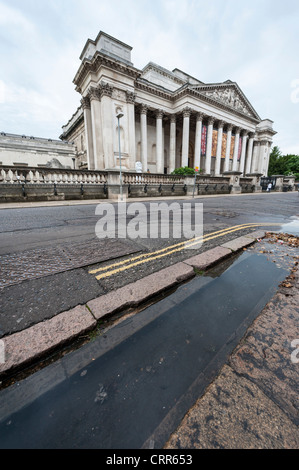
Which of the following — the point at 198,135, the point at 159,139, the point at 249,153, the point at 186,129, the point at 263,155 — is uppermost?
the point at 186,129

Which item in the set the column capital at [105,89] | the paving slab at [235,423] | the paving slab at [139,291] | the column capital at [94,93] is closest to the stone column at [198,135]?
the column capital at [105,89]

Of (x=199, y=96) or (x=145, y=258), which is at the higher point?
(x=199, y=96)

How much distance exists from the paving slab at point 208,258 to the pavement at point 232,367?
628 millimetres

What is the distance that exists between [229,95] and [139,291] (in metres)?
45.3

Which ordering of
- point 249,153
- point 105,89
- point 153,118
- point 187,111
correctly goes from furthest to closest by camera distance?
point 249,153
point 153,118
point 187,111
point 105,89

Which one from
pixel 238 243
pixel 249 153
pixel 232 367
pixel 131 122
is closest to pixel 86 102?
pixel 131 122

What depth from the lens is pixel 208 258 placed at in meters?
2.97

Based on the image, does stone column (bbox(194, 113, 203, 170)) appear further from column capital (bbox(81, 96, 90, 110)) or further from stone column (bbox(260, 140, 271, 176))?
stone column (bbox(260, 140, 271, 176))

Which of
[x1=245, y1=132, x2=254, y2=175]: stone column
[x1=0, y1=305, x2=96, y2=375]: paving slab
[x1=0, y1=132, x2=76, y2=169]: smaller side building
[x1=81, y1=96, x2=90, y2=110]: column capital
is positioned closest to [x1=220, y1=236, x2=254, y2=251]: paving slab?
[x1=0, y1=305, x2=96, y2=375]: paving slab

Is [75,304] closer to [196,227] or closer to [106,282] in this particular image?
[106,282]

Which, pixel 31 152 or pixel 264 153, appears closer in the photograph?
pixel 31 152

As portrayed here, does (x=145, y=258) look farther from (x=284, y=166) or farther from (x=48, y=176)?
(x=284, y=166)

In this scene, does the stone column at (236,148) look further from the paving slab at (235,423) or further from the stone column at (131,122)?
the paving slab at (235,423)
